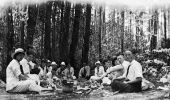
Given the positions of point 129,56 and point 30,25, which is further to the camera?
point 30,25

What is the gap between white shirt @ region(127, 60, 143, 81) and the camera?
6863 millimetres

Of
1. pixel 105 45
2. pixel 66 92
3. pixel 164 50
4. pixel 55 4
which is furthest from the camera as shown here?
pixel 105 45

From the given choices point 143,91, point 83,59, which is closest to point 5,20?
point 83,59

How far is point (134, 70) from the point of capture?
6.93m

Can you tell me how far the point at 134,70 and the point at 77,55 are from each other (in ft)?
38.1

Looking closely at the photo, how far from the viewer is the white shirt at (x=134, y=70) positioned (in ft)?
22.5

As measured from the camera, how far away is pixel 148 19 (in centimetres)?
2000

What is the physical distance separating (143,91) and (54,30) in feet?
43.2

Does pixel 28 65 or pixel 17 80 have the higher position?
pixel 28 65

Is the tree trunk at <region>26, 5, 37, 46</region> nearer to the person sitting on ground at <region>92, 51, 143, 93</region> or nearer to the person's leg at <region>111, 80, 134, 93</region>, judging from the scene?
the person's leg at <region>111, 80, 134, 93</region>

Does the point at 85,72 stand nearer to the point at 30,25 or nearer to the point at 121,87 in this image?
the point at 30,25

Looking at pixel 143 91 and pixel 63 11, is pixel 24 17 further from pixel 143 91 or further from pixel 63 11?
pixel 143 91

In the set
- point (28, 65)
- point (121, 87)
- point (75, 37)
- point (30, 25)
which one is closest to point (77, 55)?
point (75, 37)

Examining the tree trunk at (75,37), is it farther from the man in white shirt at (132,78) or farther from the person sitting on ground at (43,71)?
the man in white shirt at (132,78)
